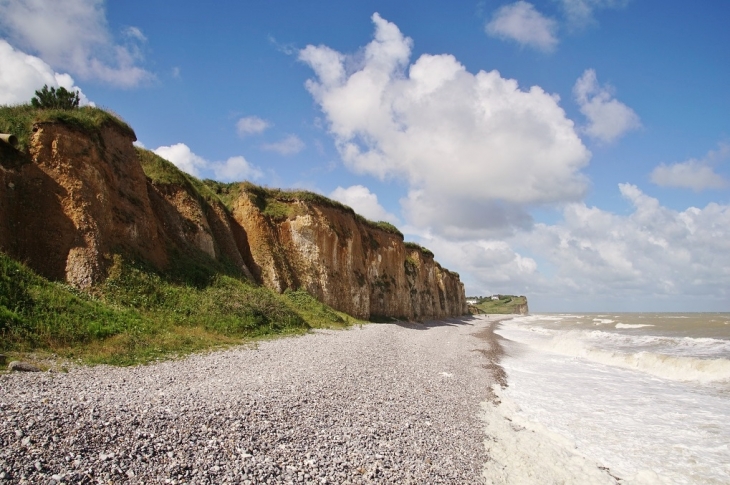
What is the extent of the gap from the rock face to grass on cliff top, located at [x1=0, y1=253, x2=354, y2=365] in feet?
5.11

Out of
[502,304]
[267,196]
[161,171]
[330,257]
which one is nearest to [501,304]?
[502,304]

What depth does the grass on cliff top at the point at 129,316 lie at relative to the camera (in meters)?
11.2

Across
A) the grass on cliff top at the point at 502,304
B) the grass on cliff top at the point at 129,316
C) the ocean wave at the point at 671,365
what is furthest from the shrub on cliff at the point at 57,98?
the grass on cliff top at the point at 502,304

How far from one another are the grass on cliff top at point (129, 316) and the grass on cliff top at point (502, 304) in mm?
129841

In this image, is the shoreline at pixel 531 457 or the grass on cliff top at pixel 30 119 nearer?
the shoreline at pixel 531 457

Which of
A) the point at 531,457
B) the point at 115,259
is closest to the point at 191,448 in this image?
the point at 531,457

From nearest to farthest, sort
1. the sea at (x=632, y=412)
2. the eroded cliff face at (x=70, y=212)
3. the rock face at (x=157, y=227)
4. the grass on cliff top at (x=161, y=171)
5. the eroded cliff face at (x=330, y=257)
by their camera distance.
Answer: the sea at (x=632, y=412) → the eroded cliff face at (x=70, y=212) → the rock face at (x=157, y=227) → the grass on cliff top at (x=161, y=171) → the eroded cliff face at (x=330, y=257)

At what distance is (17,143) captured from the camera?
17.1m

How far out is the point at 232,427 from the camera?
260 inches

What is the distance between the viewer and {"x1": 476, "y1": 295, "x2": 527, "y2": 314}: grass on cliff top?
141m

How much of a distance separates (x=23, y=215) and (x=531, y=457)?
787 inches

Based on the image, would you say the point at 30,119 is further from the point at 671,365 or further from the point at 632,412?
the point at 671,365

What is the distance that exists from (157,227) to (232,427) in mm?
18639

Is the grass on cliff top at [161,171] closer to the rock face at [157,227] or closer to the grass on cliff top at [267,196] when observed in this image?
the rock face at [157,227]
